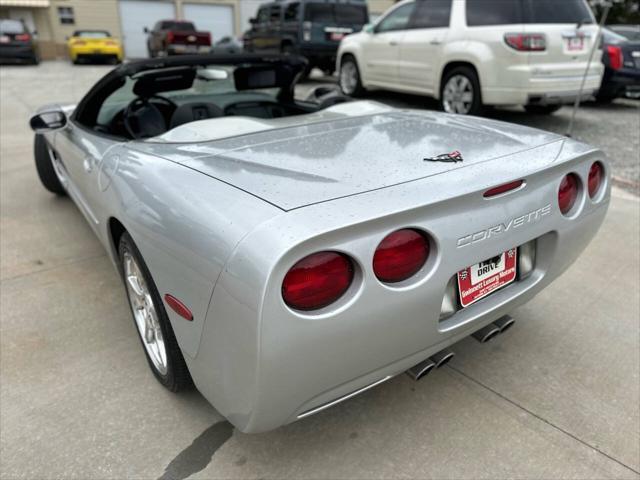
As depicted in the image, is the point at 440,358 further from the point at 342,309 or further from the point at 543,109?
the point at 543,109

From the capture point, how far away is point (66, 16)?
81.6ft

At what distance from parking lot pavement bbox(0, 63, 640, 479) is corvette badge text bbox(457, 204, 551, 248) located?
0.80 meters

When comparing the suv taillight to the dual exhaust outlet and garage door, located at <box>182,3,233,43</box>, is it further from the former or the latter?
garage door, located at <box>182,3,233,43</box>

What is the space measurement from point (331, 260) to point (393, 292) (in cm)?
22

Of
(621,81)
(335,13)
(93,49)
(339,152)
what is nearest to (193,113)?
(339,152)

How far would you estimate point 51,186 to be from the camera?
4.48 metres

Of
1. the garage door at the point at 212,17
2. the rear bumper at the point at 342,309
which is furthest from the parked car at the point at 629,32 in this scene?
the garage door at the point at 212,17

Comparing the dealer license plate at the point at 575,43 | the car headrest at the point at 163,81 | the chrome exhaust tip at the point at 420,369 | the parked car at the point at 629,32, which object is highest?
the parked car at the point at 629,32

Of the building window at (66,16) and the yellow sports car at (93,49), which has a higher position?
the building window at (66,16)

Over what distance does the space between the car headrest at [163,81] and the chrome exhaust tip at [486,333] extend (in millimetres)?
2062

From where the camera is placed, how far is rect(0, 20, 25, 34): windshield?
18438 mm

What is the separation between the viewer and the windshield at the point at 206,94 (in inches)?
120

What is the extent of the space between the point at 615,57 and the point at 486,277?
8062 millimetres

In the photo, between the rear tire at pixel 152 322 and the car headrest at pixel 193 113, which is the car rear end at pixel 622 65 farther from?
the rear tire at pixel 152 322
